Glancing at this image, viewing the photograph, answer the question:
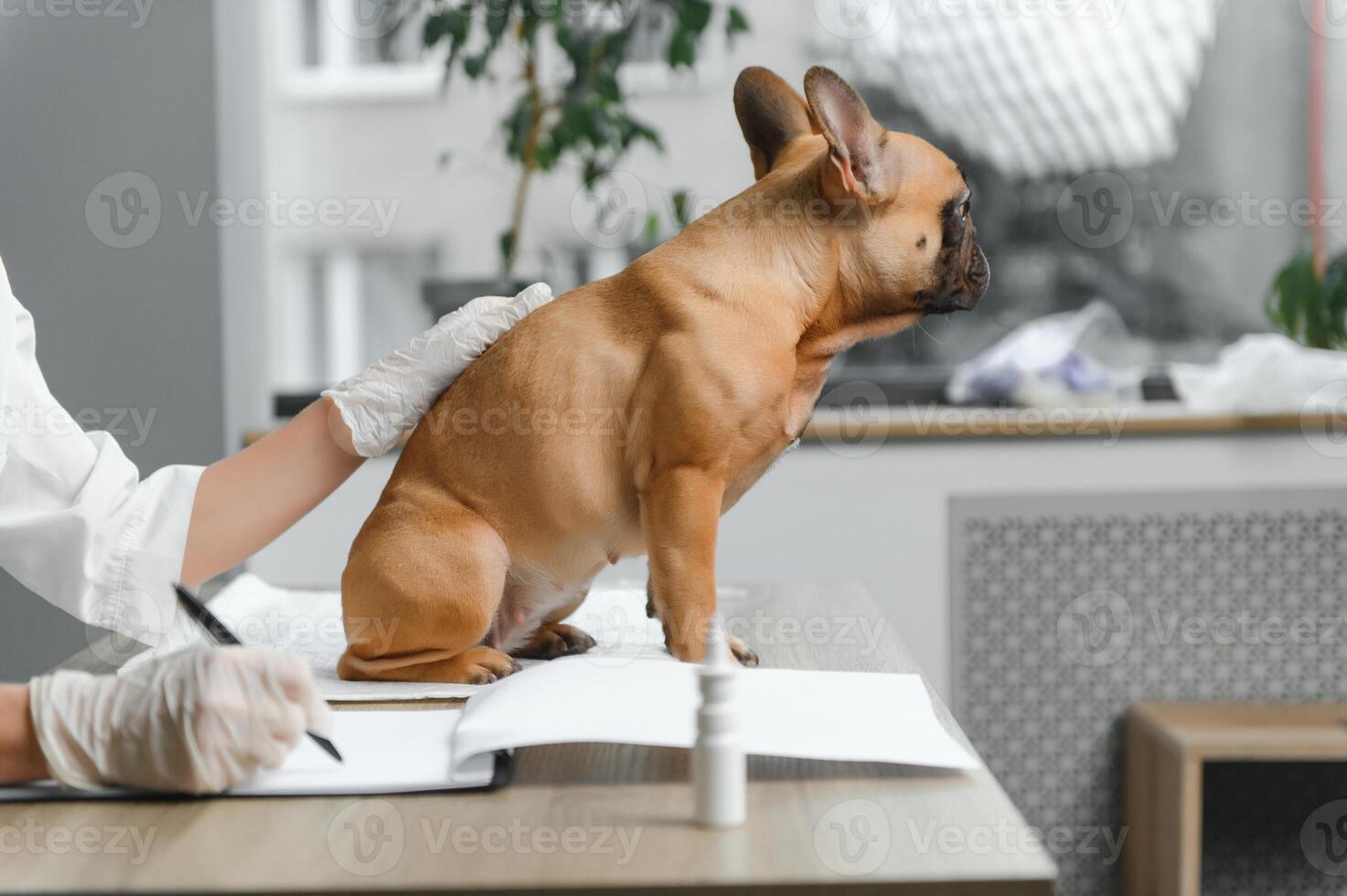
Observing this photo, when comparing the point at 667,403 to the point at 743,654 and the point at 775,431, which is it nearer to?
the point at 775,431

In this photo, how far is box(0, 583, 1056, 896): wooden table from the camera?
1.78 ft

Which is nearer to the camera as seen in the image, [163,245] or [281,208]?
[163,245]

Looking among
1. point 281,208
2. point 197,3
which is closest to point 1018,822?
point 197,3

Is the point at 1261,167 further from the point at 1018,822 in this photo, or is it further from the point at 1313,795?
the point at 1018,822

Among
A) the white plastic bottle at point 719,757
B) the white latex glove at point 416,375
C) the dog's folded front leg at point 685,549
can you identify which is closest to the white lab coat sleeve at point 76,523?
the white latex glove at point 416,375

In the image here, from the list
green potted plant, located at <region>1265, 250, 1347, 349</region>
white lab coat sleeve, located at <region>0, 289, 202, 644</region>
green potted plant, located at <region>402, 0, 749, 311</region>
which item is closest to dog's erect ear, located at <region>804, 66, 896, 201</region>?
white lab coat sleeve, located at <region>0, 289, 202, 644</region>

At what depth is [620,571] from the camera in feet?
6.41

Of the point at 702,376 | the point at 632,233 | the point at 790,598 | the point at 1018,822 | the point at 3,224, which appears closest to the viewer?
the point at 1018,822

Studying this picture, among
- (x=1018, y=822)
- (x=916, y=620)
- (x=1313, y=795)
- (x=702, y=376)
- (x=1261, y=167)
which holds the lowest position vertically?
(x=1313, y=795)

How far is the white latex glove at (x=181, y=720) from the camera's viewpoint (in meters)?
0.63

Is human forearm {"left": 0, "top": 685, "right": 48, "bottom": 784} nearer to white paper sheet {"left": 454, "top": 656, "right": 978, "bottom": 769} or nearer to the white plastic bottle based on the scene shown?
white paper sheet {"left": 454, "top": 656, "right": 978, "bottom": 769}

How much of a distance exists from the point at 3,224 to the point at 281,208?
0.63 metres

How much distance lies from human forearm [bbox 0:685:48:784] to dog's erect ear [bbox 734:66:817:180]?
660 mm

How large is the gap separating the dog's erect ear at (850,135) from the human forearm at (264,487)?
1.59 feet
